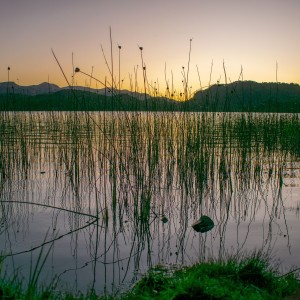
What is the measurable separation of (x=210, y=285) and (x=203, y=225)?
170cm

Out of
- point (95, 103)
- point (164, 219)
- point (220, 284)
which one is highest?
point (95, 103)

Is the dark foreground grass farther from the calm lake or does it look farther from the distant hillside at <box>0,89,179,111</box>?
the distant hillside at <box>0,89,179,111</box>

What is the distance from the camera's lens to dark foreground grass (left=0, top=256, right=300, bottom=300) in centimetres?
190

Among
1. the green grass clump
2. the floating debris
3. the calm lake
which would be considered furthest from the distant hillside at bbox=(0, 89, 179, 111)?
the green grass clump

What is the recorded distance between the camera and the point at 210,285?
6.55 feet

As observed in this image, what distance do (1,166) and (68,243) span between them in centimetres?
305

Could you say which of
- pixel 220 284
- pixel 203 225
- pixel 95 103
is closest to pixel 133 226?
pixel 203 225

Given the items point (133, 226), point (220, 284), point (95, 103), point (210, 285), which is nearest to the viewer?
point (210, 285)

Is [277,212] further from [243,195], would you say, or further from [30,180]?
[30,180]

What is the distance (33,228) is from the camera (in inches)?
141

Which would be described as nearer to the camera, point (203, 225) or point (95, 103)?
point (203, 225)

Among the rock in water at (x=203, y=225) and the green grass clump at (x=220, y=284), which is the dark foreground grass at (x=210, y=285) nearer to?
the green grass clump at (x=220, y=284)

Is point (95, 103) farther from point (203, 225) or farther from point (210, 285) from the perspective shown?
point (210, 285)

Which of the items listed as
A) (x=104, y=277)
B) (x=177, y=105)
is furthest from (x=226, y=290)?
(x=177, y=105)
